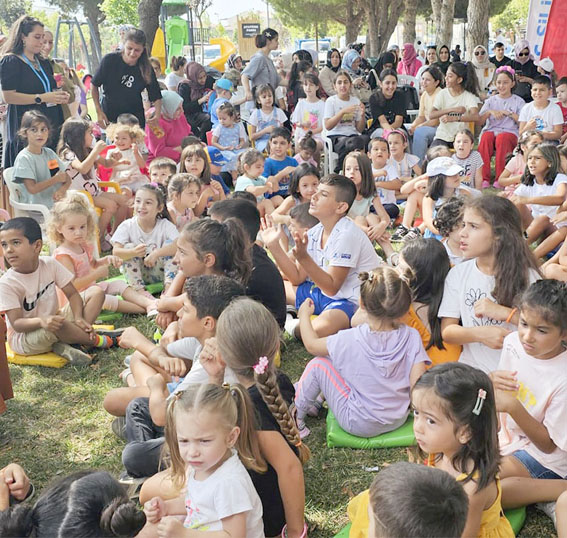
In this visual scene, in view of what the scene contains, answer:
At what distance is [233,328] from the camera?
2.40 metres

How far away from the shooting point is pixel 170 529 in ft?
6.33

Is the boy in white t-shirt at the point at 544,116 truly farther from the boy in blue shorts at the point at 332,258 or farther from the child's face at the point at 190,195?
the boy in blue shorts at the point at 332,258

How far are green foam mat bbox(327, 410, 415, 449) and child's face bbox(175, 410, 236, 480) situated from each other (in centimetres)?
113

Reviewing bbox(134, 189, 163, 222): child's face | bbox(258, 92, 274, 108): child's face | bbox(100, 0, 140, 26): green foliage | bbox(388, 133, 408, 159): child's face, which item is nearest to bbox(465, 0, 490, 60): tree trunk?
bbox(258, 92, 274, 108): child's face

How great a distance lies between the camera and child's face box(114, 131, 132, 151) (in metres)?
6.56

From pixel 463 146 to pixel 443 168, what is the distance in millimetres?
1269

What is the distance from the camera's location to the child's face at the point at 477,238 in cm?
323

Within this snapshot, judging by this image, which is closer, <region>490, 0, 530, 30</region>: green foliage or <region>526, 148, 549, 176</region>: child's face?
<region>526, 148, 549, 176</region>: child's face

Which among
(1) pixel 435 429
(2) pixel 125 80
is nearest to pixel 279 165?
(2) pixel 125 80

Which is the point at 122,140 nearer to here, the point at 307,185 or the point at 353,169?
the point at 307,185

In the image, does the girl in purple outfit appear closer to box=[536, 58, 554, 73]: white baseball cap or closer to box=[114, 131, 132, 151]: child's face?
box=[114, 131, 132, 151]: child's face

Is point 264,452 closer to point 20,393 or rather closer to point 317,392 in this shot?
point 317,392

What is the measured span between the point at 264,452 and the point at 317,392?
3.28 feet

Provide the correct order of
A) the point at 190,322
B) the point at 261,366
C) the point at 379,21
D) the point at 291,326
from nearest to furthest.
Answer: the point at 261,366
the point at 190,322
the point at 291,326
the point at 379,21
